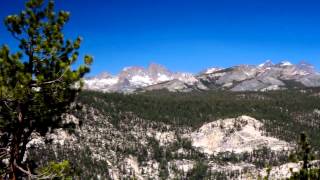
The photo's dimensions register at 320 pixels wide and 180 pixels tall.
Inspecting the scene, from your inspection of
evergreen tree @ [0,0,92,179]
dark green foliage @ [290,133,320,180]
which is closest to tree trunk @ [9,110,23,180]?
evergreen tree @ [0,0,92,179]

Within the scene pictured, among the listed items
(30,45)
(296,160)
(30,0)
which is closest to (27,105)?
(30,45)

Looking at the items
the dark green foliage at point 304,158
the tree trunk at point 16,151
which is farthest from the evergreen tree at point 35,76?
the dark green foliage at point 304,158

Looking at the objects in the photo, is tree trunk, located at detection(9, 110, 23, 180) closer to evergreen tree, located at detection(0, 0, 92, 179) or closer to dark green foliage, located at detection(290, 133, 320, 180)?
evergreen tree, located at detection(0, 0, 92, 179)

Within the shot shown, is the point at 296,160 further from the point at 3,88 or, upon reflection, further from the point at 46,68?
the point at 3,88

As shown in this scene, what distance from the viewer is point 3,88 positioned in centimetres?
2930

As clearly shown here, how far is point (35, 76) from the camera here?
3209 cm

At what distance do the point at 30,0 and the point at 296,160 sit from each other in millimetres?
26116

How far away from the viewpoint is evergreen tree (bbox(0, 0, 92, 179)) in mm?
30703

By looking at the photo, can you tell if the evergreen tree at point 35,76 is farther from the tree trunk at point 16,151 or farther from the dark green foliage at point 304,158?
the dark green foliage at point 304,158

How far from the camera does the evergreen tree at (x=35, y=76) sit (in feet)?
101

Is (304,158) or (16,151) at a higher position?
(16,151)

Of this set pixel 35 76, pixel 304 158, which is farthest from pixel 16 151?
pixel 304 158

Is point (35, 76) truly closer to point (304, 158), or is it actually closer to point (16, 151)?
point (16, 151)

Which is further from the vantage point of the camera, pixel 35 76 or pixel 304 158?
pixel 304 158
